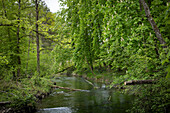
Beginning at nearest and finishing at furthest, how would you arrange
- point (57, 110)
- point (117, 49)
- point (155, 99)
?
point (155, 99), point (57, 110), point (117, 49)

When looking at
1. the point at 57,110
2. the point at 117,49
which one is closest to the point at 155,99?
the point at 117,49

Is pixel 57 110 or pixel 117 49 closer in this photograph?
pixel 57 110

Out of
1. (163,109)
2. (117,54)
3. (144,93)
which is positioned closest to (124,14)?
(117,54)

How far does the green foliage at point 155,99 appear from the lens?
4.43 metres

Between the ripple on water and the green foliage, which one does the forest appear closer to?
the green foliage

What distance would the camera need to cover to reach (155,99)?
4.71 m

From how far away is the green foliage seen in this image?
4.43 m

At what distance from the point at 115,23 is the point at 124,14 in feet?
2.47

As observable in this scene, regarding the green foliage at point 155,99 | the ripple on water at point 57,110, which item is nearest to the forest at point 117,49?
the green foliage at point 155,99

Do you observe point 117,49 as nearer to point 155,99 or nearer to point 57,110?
point 155,99

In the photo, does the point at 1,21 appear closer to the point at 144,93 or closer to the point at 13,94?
the point at 13,94

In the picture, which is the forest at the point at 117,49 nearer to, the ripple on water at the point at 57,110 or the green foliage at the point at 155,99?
the green foliage at the point at 155,99

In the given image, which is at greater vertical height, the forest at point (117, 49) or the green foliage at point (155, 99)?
the forest at point (117, 49)

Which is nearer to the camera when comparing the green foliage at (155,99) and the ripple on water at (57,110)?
the green foliage at (155,99)
